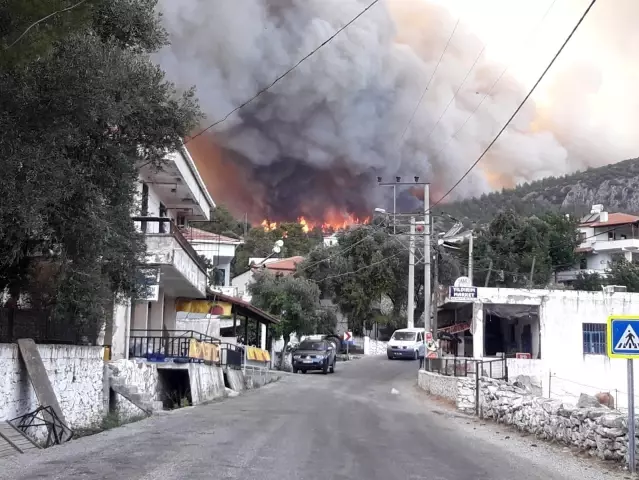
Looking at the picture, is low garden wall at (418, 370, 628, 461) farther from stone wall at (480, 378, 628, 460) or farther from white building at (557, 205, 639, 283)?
white building at (557, 205, 639, 283)

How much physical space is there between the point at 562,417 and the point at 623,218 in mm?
75177

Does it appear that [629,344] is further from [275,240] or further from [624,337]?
[275,240]

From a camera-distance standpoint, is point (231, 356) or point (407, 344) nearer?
point (231, 356)

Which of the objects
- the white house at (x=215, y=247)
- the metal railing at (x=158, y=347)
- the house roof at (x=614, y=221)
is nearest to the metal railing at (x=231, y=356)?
the metal railing at (x=158, y=347)

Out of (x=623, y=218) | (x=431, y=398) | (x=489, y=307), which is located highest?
(x=623, y=218)

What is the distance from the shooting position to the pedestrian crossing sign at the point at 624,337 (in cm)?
1042

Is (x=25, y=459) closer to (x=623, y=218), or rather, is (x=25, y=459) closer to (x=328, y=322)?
(x=328, y=322)

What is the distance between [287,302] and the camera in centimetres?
4709

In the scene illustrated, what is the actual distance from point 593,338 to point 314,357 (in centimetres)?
1448

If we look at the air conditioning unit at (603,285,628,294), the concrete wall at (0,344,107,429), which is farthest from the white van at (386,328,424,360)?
the concrete wall at (0,344,107,429)

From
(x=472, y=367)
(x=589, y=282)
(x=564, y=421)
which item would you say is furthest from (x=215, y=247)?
(x=589, y=282)

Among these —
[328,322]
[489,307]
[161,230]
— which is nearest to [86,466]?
[161,230]

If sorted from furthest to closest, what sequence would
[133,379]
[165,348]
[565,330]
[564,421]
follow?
[565,330], [165,348], [133,379], [564,421]

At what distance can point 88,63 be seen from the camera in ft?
32.0
